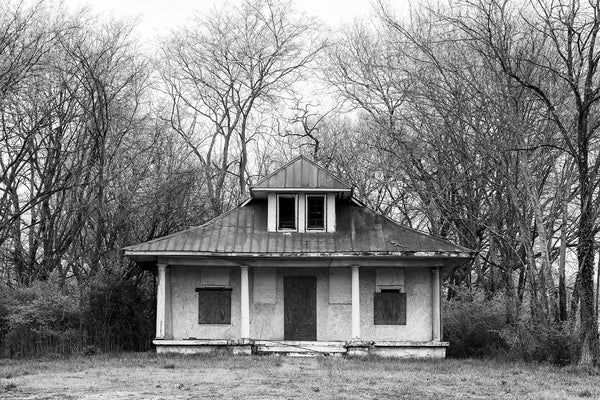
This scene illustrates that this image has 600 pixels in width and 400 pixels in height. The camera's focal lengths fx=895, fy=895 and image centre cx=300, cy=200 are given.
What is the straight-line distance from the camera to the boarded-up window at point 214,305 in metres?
26.7

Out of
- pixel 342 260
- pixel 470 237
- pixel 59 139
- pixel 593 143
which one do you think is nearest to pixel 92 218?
pixel 59 139

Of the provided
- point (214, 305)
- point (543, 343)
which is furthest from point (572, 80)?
point (214, 305)

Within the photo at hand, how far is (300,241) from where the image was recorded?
1035 inches

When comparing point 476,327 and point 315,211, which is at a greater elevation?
point 315,211

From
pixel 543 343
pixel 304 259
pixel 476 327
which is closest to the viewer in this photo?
pixel 543 343

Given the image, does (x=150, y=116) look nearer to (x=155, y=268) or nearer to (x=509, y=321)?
(x=155, y=268)

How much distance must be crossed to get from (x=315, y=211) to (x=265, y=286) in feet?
8.94

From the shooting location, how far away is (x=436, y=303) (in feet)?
86.8

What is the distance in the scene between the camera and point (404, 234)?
26531mm

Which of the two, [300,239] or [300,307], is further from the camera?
[300,307]

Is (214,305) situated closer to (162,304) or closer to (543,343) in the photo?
(162,304)

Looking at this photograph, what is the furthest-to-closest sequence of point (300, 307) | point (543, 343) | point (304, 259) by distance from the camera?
1. point (300, 307)
2. point (304, 259)
3. point (543, 343)

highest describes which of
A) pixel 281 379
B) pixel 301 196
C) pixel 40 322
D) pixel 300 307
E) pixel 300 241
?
pixel 301 196

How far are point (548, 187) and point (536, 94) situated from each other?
30.6ft
